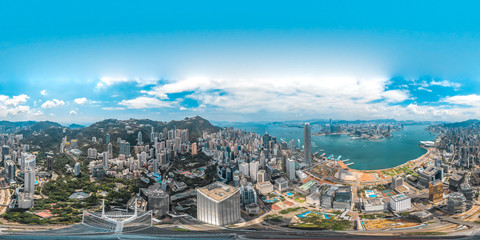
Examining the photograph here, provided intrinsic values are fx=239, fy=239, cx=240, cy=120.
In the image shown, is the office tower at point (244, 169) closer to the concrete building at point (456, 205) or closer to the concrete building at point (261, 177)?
the concrete building at point (261, 177)

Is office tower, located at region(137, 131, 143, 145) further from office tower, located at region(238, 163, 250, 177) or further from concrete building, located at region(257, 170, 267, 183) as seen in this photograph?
concrete building, located at region(257, 170, 267, 183)

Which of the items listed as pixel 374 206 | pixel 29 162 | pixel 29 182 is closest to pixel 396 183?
pixel 374 206

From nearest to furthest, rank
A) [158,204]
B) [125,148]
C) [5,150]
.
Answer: [158,204]
[5,150]
[125,148]

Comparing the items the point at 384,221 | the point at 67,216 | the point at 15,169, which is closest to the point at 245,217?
the point at 384,221

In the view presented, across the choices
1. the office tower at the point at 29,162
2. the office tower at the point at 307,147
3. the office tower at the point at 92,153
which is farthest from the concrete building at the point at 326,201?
the office tower at the point at 29,162

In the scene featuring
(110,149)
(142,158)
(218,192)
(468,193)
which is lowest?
(468,193)

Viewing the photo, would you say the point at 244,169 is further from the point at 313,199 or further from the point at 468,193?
the point at 468,193

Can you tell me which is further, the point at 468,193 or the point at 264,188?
the point at 264,188

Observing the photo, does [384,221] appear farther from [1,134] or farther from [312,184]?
[1,134]

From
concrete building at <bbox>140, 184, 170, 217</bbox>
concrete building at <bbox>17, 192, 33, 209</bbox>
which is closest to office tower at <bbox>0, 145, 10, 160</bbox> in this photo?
concrete building at <bbox>17, 192, 33, 209</bbox>
